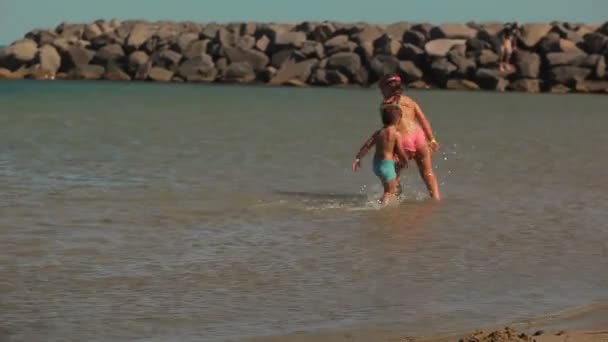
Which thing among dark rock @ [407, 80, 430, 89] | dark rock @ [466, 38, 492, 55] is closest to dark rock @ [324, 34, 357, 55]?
dark rock @ [407, 80, 430, 89]

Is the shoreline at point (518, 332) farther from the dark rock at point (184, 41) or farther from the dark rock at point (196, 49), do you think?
the dark rock at point (184, 41)

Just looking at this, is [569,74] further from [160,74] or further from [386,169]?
[386,169]

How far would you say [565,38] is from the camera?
4781 centimetres

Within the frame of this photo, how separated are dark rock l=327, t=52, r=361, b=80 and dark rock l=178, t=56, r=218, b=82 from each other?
15.4ft

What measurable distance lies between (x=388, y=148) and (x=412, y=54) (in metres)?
35.4

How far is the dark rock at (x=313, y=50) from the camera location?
166 feet

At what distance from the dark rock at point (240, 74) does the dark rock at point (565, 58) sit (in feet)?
35.6

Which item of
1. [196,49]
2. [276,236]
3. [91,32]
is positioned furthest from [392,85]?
[91,32]

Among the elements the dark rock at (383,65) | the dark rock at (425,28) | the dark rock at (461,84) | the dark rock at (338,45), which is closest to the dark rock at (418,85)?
the dark rock at (383,65)

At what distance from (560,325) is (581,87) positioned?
126 ft

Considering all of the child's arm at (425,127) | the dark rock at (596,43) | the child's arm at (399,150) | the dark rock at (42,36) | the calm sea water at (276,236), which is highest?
the dark rock at (596,43)

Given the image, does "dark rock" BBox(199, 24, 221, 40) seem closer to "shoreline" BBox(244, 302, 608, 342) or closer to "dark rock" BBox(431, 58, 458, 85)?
"dark rock" BBox(431, 58, 458, 85)

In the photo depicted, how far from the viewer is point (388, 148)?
43.4 ft

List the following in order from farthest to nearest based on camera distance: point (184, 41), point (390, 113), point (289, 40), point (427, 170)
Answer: point (184, 41)
point (289, 40)
point (427, 170)
point (390, 113)
